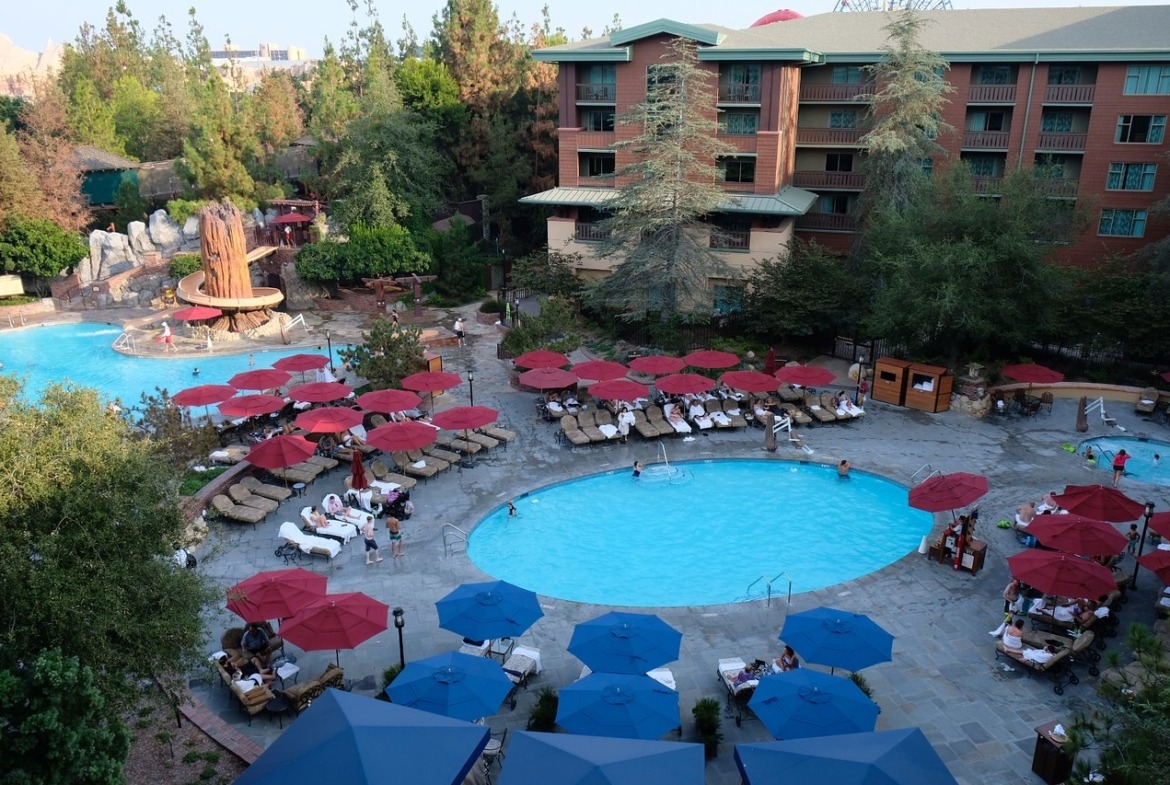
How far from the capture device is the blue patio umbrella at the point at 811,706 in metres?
12.2

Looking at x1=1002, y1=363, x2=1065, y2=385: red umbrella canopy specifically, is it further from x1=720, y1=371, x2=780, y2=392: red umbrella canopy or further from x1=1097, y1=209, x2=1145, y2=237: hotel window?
x1=1097, y1=209, x2=1145, y2=237: hotel window

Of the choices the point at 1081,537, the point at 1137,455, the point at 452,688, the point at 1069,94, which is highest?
the point at 1069,94

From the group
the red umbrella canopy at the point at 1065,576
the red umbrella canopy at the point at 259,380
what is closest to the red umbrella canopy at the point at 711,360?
the red umbrella canopy at the point at 259,380

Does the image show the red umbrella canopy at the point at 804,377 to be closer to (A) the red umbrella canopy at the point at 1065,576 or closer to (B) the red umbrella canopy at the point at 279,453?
(A) the red umbrella canopy at the point at 1065,576

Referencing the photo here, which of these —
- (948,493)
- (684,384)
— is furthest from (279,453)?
(948,493)

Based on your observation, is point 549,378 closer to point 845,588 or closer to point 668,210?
point 668,210

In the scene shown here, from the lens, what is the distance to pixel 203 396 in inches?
980

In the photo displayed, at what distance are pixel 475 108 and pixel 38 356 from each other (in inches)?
1149

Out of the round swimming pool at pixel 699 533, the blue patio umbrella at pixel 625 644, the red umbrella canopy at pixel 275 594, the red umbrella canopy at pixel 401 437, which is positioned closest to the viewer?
the blue patio umbrella at pixel 625 644

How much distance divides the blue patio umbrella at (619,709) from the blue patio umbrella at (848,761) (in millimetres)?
1522

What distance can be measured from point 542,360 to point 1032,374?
16.8 metres

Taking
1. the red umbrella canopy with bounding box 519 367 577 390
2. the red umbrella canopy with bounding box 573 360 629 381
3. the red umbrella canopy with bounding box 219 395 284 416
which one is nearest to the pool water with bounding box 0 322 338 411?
the red umbrella canopy with bounding box 219 395 284 416

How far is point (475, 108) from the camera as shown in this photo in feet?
177

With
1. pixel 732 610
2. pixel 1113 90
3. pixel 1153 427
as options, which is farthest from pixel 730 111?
pixel 732 610
